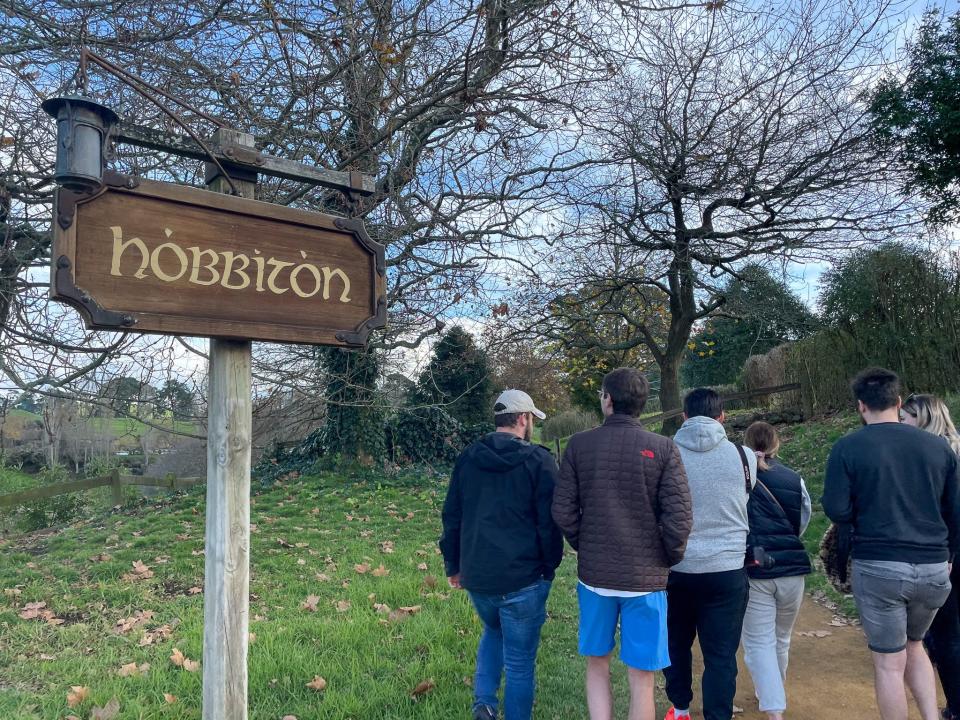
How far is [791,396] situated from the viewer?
16.0 m

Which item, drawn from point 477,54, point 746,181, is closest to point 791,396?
point 746,181

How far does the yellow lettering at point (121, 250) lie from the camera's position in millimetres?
2150

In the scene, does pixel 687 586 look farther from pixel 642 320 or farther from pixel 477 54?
pixel 642 320

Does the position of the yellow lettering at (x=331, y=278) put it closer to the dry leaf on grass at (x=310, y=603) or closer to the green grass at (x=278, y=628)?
the green grass at (x=278, y=628)

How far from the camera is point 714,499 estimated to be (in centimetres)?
352

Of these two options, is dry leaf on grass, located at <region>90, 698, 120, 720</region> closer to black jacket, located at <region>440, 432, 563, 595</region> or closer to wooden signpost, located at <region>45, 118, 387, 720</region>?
wooden signpost, located at <region>45, 118, 387, 720</region>

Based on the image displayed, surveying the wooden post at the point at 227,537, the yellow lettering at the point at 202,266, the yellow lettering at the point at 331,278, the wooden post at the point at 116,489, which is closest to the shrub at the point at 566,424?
the wooden post at the point at 116,489

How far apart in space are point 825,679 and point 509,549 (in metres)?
2.70

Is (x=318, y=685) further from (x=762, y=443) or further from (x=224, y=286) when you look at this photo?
(x=762, y=443)

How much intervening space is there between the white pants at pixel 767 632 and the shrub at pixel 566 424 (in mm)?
21153

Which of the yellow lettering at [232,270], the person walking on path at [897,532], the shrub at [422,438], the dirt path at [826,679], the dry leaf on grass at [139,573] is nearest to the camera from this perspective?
the yellow lettering at [232,270]

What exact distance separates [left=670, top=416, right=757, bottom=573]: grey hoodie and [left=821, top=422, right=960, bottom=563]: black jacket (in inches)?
18.5

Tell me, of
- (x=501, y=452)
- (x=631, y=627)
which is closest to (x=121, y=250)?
(x=501, y=452)

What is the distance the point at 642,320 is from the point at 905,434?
15075 millimetres
